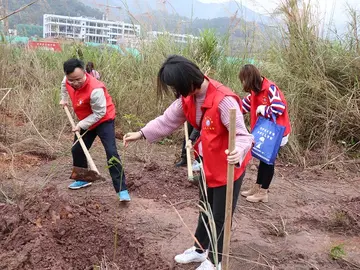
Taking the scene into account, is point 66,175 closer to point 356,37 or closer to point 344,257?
point 344,257

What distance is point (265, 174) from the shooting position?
3.91 metres

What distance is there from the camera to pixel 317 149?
576 cm

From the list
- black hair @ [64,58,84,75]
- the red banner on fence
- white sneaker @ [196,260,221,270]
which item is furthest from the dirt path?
the red banner on fence

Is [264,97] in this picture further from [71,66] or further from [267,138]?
[71,66]

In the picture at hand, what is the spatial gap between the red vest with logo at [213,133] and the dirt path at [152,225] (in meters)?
0.48

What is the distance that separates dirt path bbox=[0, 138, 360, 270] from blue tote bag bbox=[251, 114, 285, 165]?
0.55 meters

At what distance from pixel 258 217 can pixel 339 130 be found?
270cm

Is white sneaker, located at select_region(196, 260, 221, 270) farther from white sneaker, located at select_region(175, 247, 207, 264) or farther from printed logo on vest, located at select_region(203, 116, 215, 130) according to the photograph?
printed logo on vest, located at select_region(203, 116, 215, 130)

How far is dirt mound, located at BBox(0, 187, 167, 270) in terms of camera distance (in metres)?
2.56

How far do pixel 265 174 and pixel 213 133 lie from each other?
1.87m

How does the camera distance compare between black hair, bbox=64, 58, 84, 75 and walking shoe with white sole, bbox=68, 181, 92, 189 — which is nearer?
black hair, bbox=64, 58, 84, 75

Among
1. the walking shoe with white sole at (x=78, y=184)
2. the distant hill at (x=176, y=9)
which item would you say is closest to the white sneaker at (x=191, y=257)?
the walking shoe with white sole at (x=78, y=184)

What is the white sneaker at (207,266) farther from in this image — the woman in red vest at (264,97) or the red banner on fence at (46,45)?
the red banner on fence at (46,45)

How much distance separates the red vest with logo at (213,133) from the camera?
2.16m
